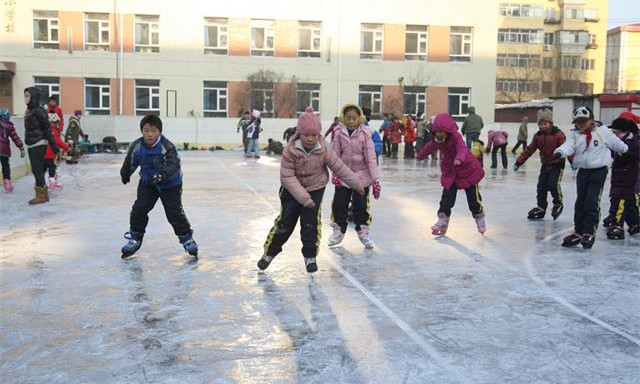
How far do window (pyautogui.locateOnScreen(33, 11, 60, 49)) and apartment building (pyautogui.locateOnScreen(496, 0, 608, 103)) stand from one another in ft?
144

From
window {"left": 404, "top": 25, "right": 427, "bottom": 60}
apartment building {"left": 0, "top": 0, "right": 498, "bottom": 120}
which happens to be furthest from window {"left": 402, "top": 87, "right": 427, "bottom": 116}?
window {"left": 404, "top": 25, "right": 427, "bottom": 60}

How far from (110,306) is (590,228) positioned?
527 centimetres

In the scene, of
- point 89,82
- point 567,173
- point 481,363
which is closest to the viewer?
point 481,363

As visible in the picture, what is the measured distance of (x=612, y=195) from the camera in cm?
888

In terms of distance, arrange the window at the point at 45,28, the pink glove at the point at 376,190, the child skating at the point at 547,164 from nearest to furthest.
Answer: the pink glove at the point at 376,190
the child skating at the point at 547,164
the window at the point at 45,28

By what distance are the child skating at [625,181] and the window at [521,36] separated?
2514 inches

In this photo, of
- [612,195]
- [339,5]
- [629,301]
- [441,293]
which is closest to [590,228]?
[612,195]


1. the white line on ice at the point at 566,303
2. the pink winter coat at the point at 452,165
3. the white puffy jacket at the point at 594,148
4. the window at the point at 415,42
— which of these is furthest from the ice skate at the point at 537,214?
the window at the point at 415,42

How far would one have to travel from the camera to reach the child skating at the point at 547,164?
10055mm

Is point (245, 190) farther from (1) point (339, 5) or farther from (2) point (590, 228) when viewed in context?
(1) point (339, 5)

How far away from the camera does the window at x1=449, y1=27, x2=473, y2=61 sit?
132 ft

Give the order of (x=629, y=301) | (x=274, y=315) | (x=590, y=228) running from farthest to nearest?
(x=590, y=228), (x=629, y=301), (x=274, y=315)

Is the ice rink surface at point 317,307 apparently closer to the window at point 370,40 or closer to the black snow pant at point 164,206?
the black snow pant at point 164,206

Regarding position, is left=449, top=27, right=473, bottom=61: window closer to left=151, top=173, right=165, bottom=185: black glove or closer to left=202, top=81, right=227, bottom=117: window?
left=202, top=81, right=227, bottom=117: window
